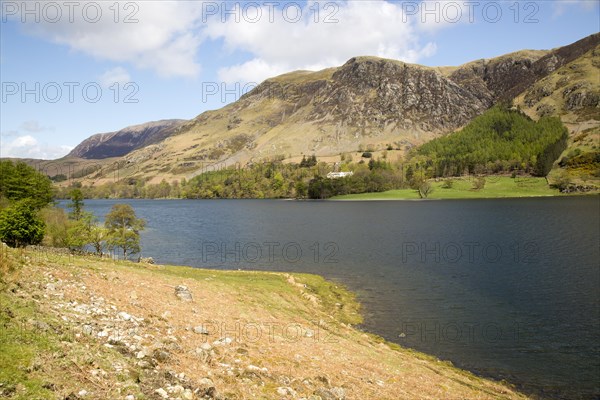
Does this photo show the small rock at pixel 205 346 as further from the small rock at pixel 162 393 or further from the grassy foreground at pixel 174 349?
the small rock at pixel 162 393

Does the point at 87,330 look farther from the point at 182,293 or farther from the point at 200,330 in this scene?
the point at 182,293

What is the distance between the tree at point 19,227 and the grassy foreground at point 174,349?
22.0 metres

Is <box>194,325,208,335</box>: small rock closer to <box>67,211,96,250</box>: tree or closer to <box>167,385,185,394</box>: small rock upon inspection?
<box>167,385,185,394</box>: small rock

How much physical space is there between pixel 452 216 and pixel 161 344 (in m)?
142

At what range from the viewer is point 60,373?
39.7ft

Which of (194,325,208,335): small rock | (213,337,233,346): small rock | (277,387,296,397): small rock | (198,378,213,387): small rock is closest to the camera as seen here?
(198,378,213,387): small rock

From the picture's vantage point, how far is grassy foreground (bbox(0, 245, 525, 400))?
41.6 feet

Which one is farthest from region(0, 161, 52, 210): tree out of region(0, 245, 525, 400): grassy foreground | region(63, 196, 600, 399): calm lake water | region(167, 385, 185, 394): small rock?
region(167, 385, 185, 394): small rock

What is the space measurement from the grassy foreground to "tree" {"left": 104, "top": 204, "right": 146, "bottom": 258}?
39.2m

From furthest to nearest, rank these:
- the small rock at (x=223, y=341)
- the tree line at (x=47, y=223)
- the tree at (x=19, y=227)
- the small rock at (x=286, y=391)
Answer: the tree line at (x=47, y=223) < the tree at (x=19, y=227) < the small rock at (x=223, y=341) < the small rock at (x=286, y=391)

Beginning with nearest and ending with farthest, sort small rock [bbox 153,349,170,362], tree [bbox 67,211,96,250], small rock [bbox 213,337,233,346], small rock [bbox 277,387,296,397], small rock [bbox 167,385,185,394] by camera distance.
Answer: small rock [bbox 167,385,185,394]
small rock [bbox 153,349,170,362]
small rock [bbox 277,387,296,397]
small rock [bbox 213,337,233,346]
tree [bbox 67,211,96,250]

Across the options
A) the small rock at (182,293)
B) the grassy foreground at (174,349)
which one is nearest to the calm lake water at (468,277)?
the grassy foreground at (174,349)

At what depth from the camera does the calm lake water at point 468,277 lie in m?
32.7

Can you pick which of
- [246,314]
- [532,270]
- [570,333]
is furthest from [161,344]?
[532,270]
